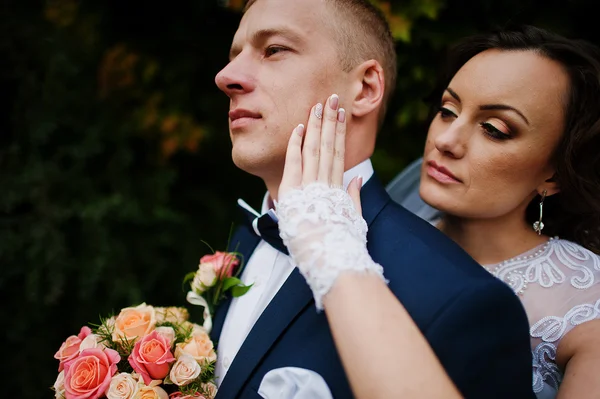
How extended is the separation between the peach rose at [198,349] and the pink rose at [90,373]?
0.77 ft

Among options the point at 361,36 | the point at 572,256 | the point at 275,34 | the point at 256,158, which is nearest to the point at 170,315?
the point at 256,158

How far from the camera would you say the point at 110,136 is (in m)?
3.78

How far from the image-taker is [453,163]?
7.60 ft

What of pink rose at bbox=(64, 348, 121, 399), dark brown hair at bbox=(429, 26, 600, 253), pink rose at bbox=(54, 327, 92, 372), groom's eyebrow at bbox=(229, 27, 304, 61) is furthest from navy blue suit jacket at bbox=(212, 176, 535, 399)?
dark brown hair at bbox=(429, 26, 600, 253)

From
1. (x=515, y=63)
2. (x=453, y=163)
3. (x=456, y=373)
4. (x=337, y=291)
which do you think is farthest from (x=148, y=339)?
(x=515, y=63)

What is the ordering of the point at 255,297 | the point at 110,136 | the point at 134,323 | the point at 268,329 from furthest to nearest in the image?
the point at 110,136 → the point at 255,297 → the point at 134,323 → the point at 268,329

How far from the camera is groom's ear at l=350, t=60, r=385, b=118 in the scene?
218 cm

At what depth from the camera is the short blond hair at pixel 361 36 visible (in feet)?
7.11

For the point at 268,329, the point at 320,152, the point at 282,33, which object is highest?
the point at 282,33

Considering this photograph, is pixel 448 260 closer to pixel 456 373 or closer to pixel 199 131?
pixel 456 373

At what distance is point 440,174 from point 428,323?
3.16 ft

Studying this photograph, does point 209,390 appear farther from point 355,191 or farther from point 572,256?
point 572,256

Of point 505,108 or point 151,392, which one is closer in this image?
point 151,392

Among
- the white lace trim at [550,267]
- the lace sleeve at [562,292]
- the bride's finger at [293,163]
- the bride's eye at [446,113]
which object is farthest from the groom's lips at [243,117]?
the lace sleeve at [562,292]
